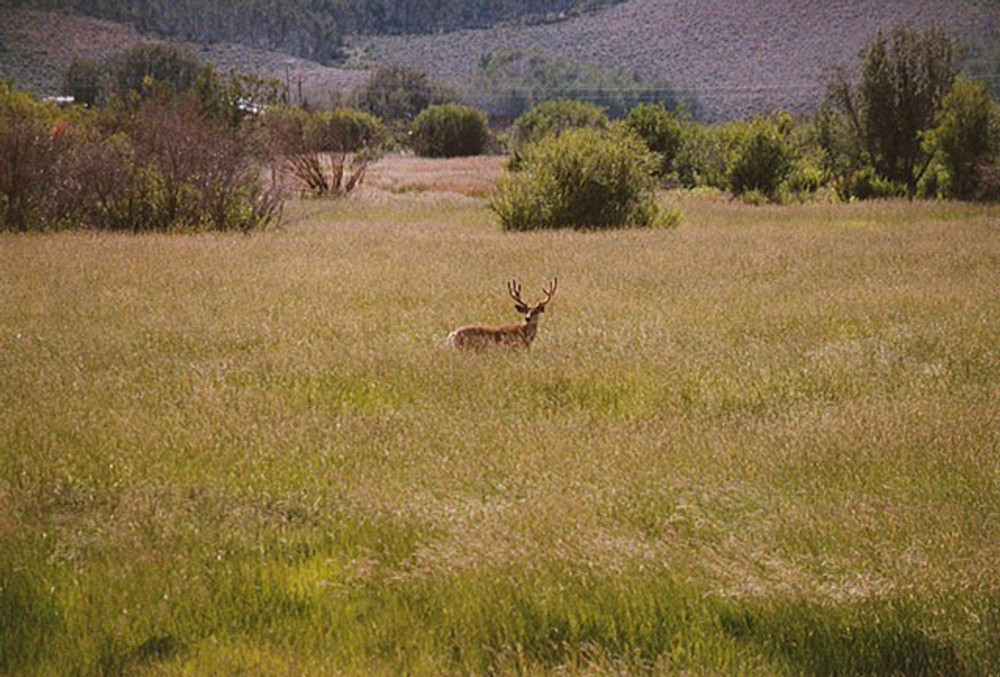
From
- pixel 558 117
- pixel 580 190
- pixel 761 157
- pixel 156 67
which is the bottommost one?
pixel 580 190

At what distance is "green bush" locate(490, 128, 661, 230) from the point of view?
21.7m

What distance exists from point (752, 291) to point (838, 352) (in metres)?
3.70

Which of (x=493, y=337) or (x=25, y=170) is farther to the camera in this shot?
(x=25, y=170)

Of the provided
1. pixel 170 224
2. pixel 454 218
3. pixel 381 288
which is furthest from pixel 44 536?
pixel 454 218

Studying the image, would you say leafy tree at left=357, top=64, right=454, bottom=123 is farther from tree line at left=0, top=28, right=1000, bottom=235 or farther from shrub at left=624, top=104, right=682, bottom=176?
shrub at left=624, top=104, right=682, bottom=176

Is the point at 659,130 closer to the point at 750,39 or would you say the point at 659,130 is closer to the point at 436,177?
the point at 436,177

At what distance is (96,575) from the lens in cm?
499

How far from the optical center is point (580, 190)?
21.8 m

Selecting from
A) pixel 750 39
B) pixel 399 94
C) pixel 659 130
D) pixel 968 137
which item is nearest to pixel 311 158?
pixel 659 130

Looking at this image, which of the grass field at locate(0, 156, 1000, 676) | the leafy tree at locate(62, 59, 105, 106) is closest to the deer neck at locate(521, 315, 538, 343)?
the grass field at locate(0, 156, 1000, 676)

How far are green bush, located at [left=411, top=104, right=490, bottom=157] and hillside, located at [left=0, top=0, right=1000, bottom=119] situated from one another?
1424 centimetres

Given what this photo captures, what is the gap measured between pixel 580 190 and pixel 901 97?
47.0 feet

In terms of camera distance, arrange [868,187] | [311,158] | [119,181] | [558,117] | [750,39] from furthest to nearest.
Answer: [750,39] → [558,117] → [311,158] → [868,187] → [119,181]

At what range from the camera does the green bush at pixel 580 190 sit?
21.7 meters
